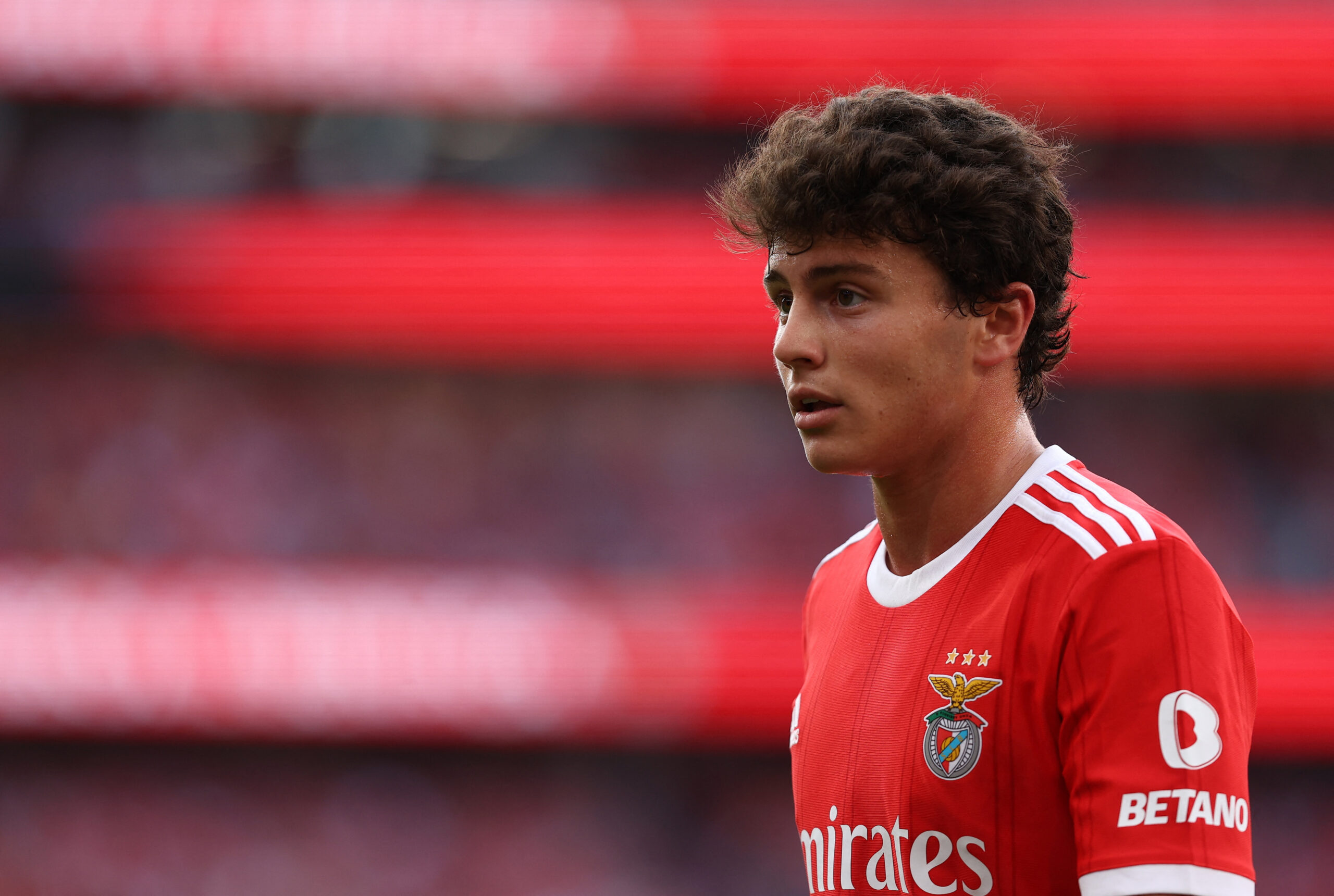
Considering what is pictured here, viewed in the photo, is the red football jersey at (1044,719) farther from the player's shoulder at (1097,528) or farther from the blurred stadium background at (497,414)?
the blurred stadium background at (497,414)

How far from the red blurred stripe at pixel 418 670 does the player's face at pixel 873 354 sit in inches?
312

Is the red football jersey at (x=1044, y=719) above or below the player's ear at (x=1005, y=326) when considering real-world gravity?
below

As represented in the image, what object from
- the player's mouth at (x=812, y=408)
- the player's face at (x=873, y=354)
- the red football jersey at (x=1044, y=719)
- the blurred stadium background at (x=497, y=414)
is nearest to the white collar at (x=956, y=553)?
the red football jersey at (x=1044, y=719)

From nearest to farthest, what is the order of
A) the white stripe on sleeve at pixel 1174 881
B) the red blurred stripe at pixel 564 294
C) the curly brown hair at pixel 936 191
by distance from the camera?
the white stripe on sleeve at pixel 1174 881 → the curly brown hair at pixel 936 191 → the red blurred stripe at pixel 564 294

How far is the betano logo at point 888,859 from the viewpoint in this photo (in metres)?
1.42

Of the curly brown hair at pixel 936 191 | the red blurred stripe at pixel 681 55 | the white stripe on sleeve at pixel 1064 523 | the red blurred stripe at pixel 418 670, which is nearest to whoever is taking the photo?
the white stripe on sleeve at pixel 1064 523

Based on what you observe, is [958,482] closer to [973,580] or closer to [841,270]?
[973,580]

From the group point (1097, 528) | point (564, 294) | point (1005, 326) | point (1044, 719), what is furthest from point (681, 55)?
point (1044, 719)

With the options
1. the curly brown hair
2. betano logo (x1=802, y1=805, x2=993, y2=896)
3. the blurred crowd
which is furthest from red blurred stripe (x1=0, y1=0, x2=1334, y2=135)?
betano logo (x1=802, y1=805, x2=993, y2=896)

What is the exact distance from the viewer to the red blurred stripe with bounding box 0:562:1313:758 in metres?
9.45

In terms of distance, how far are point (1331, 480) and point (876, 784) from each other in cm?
1074

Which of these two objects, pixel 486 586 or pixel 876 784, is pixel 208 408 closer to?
pixel 486 586

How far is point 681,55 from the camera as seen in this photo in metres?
10.9

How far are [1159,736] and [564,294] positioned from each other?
9.25m
